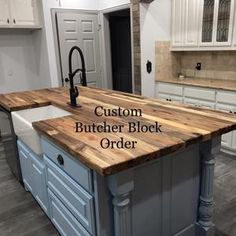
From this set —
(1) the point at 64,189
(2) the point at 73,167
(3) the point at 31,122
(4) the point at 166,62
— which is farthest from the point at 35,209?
(4) the point at 166,62

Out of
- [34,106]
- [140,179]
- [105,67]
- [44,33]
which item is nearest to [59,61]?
[44,33]

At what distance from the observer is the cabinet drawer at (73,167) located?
128 cm

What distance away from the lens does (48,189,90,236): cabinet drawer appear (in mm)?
1493

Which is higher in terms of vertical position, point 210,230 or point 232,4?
point 232,4

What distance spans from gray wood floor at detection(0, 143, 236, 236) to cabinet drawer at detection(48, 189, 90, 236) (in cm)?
31

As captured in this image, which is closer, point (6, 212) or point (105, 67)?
point (6, 212)

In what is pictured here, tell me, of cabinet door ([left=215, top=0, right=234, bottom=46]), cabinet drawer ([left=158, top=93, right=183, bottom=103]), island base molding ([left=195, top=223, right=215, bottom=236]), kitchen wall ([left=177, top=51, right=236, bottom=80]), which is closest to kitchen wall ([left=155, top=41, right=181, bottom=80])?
kitchen wall ([left=177, top=51, right=236, bottom=80])

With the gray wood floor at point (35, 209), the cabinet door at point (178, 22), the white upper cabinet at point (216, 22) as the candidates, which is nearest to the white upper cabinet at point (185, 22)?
the cabinet door at point (178, 22)

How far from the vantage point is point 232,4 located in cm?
321

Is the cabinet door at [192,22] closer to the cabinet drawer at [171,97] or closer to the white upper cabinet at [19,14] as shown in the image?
the cabinet drawer at [171,97]

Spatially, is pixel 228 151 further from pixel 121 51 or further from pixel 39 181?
pixel 121 51

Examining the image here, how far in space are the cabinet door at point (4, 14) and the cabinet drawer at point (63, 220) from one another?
3199mm

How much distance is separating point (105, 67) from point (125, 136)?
3.84 metres

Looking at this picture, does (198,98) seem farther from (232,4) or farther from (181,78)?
(232,4)
